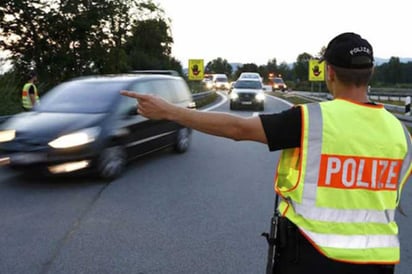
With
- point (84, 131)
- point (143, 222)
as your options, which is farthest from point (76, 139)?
point (143, 222)

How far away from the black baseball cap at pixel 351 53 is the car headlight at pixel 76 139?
576 cm

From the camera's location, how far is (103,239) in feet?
16.7

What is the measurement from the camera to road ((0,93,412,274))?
4.47m

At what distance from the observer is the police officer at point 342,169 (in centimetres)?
207

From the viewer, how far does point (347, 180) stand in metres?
2.08

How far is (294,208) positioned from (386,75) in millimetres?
116474

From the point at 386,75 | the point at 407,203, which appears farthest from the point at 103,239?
the point at 386,75

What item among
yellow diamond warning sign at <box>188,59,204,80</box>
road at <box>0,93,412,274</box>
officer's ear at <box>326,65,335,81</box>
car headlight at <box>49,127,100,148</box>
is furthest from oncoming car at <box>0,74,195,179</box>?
yellow diamond warning sign at <box>188,59,204,80</box>

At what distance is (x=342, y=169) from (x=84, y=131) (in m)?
5.96

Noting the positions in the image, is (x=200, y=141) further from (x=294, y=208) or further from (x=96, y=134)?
(x=294, y=208)

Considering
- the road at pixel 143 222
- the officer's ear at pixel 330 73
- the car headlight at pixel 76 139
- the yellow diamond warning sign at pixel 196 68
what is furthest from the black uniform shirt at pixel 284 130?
the yellow diamond warning sign at pixel 196 68

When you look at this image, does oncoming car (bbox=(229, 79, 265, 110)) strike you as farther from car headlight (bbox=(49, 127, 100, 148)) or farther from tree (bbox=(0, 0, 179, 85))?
car headlight (bbox=(49, 127, 100, 148))

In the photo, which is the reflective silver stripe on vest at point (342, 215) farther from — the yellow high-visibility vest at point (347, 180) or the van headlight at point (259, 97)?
the van headlight at point (259, 97)

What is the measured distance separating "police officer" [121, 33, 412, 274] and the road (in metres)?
2.30
